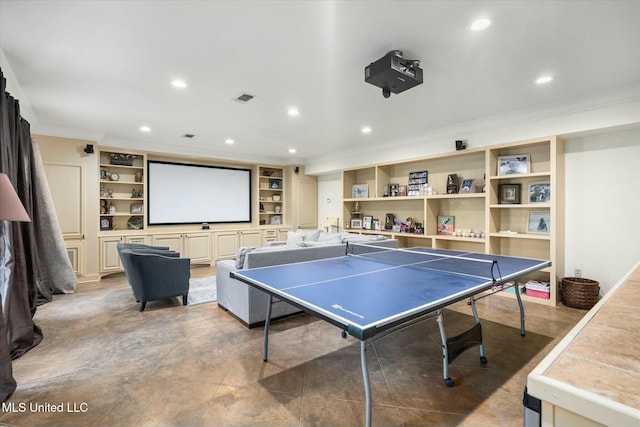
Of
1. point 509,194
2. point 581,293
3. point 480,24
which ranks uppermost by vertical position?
point 480,24

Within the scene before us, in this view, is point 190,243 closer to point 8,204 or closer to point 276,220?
point 276,220

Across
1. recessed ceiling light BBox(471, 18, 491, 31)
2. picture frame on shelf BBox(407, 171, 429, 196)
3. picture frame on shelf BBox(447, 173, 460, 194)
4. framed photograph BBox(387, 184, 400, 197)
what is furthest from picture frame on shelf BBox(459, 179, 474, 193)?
recessed ceiling light BBox(471, 18, 491, 31)

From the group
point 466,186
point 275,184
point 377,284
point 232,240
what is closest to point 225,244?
point 232,240

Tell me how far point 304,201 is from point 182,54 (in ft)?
18.5

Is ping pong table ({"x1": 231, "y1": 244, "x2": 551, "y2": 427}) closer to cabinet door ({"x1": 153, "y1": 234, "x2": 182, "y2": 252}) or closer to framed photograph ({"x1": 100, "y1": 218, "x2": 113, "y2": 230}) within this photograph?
cabinet door ({"x1": 153, "y1": 234, "x2": 182, "y2": 252})

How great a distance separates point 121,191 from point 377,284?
6.23 metres

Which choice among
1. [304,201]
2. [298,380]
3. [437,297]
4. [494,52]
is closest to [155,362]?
[298,380]

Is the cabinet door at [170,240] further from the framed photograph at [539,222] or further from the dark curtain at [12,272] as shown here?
the framed photograph at [539,222]

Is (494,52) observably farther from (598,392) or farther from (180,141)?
(180,141)

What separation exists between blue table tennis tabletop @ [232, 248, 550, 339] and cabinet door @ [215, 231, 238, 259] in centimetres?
461

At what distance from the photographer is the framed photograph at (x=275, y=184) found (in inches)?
317

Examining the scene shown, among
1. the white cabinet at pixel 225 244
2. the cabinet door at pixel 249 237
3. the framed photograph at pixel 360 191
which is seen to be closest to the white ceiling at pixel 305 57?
the framed photograph at pixel 360 191

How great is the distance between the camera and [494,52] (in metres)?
2.50

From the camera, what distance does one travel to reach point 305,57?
2588 millimetres
